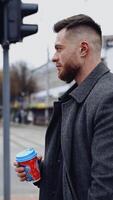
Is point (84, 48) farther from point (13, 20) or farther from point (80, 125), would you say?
point (13, 20)

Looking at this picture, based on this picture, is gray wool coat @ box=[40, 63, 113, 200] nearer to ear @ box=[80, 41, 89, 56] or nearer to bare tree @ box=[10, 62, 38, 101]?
ear @ box=[80, 41, 89, 56]

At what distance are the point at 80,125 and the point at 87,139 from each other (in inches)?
3.0

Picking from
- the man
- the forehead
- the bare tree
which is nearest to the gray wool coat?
the man

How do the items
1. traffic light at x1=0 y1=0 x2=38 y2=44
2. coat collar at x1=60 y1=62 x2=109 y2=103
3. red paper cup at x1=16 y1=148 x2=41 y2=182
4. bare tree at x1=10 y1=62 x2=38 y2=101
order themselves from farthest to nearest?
bare tree at x1=10 y1=62 x2=38 y2=101, traffic light at x1=0 y1=0 x2=38 y2=44, red paper cup at x1=16 y1=148 x2=41 y2=182, coat collar at x1=60 y1=62 x2=109 y2=103

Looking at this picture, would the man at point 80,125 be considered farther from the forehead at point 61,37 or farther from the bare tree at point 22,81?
the bare tree at point 22,81

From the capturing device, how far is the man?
2.44 meters

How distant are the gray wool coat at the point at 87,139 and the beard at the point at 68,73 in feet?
0.21

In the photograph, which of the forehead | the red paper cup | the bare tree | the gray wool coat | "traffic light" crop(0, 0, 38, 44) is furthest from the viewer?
the bare tree

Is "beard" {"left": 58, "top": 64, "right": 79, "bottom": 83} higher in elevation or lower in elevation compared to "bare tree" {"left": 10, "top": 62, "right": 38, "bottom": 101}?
higher

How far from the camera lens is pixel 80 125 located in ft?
8.52

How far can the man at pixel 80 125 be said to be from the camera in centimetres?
244

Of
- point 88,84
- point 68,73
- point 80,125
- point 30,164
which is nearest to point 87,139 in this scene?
point 80,125

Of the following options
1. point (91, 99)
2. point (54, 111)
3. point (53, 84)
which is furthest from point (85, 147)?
point (53, 84)

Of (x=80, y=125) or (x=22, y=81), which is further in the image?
(x=22, y=81)
